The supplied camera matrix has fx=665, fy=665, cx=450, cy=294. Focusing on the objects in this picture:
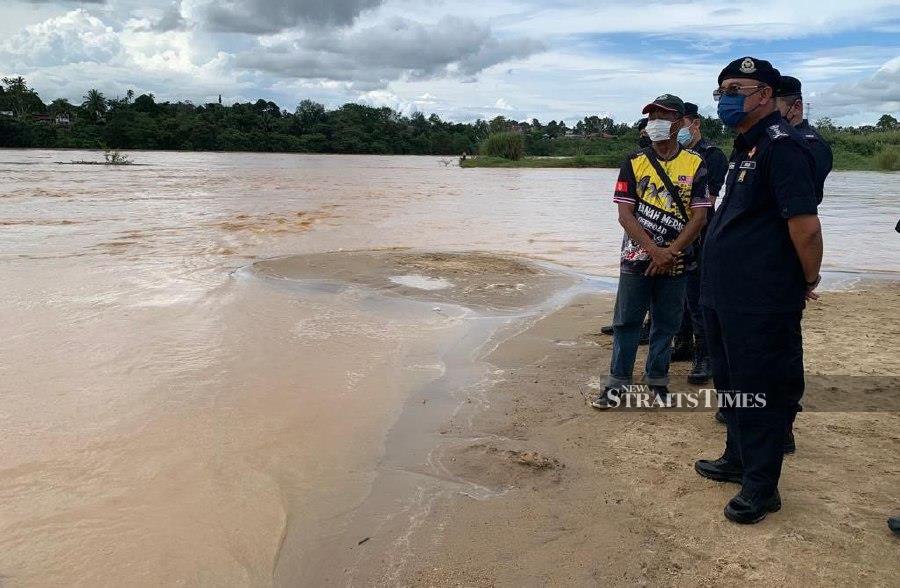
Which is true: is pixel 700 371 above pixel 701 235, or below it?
below

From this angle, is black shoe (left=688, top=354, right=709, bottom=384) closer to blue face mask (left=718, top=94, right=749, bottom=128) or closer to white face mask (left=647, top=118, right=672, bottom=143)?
white face mask (left=647, top=118, right=672, bottom=143)

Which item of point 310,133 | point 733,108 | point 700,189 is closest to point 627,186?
point 700,189

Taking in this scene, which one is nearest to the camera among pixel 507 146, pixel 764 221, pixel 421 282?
pixel 764 221

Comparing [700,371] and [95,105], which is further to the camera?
[95,105]

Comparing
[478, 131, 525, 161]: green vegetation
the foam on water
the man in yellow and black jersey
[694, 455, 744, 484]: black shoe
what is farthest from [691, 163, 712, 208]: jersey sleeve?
[478, 131, 525, 161]: green vegetation

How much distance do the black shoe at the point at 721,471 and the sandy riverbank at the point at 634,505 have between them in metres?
0.04

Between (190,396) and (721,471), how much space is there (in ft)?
11.6

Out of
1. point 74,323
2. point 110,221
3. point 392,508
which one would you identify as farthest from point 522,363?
point 110,221

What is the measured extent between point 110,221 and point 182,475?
13303mm

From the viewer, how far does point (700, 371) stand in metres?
5.11

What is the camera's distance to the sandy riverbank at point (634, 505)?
108 inches

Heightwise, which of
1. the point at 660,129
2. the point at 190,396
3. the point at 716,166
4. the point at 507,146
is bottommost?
the point at 190,396

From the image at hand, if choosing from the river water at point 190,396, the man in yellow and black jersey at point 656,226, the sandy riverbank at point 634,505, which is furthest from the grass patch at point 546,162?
the sandy riverbank at point 634,505

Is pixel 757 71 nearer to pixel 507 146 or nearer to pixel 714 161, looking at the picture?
pixel 714 161
